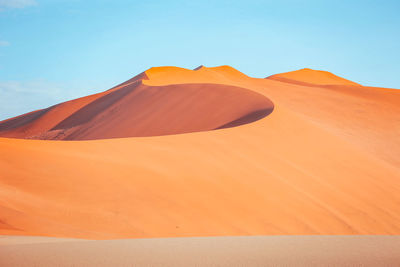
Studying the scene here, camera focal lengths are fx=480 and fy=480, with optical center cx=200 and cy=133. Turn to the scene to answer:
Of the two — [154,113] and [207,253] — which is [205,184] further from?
[154,113]

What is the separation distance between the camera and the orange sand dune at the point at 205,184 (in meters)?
8.33

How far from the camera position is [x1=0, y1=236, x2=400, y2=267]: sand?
386cm

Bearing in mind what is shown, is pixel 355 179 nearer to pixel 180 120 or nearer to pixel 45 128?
pixel 180 120

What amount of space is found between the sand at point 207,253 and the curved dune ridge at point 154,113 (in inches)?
602

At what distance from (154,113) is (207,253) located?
23.6 meters

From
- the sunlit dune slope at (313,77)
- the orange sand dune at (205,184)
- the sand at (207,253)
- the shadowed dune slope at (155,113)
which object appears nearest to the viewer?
the sand at (207,253)

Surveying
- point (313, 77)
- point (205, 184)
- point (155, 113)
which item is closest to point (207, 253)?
point (205, 184)

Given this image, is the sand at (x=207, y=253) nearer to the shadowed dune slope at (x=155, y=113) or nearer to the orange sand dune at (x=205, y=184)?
the orange sand dune at (x=205, y=184)

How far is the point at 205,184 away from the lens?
10953mm

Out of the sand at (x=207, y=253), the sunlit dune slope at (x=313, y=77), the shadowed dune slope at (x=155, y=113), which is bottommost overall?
the sand at (x=207, y=253)

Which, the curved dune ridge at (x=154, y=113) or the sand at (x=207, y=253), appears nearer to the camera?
the sand at (x=207, y=253)

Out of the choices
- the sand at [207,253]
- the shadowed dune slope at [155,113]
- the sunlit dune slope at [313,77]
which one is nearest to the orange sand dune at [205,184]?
the sand at [207,253]

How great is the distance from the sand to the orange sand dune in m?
2.12

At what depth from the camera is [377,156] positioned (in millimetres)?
19734
